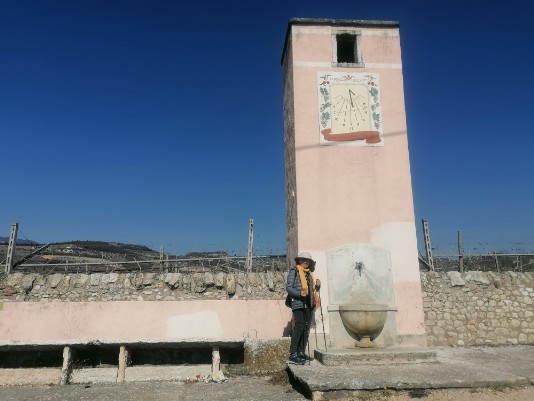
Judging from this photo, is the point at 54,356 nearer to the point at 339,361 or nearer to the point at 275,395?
the point at 275,395

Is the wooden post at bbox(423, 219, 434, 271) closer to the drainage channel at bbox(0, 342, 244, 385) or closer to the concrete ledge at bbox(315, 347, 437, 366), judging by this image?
the concrete ledge at bbox(315, 347, 437, 366)

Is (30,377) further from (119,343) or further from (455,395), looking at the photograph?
(455,395)

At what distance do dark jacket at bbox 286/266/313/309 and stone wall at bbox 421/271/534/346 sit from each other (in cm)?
366

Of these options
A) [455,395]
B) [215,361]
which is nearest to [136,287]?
[215,361]

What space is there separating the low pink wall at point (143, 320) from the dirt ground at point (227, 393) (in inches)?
88.5

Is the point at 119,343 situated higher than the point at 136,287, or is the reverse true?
the point at 136,287

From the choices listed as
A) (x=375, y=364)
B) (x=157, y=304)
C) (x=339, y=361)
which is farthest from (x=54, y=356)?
(x=375, y=364)

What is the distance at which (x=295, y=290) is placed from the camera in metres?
6.54

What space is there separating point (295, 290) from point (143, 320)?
12.4 ft

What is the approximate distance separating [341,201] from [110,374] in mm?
4784


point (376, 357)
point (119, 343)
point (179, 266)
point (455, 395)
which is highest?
point (179, 266)

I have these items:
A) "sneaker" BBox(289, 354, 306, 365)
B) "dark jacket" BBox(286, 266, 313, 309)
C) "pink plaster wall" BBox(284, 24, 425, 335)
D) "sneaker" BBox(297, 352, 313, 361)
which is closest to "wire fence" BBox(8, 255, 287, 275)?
"pink plaster wall" BBox(284, 24, 425, 335)

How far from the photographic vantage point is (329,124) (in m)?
7.96

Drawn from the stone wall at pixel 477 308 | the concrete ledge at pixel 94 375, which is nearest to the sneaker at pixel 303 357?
the concrete ledge at pixel 94 375
